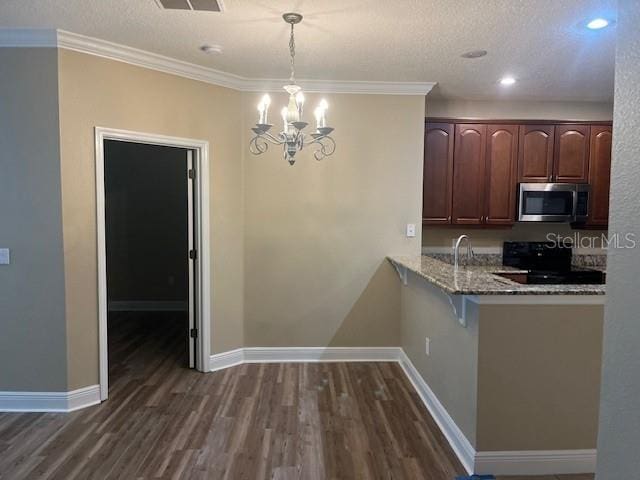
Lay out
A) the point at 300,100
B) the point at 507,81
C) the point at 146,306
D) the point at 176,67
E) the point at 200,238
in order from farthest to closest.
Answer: the point at 146,306
the point at 507,81
the point at 200,238
the point at 176,67
the point at 300,100

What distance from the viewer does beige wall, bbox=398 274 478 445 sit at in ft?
8.03

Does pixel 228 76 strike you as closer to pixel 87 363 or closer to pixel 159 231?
pixel 87 363

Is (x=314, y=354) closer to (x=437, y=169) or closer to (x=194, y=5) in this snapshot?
(x=437, y=169)

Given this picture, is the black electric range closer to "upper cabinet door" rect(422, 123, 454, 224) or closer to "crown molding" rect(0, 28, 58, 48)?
"upper cabinet door" rect(422, 123, 454, 224)

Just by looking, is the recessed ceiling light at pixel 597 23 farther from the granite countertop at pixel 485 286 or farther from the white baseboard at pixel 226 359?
the white baseboard at pixel 226 359

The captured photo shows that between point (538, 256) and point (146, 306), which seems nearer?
point (538, 256)

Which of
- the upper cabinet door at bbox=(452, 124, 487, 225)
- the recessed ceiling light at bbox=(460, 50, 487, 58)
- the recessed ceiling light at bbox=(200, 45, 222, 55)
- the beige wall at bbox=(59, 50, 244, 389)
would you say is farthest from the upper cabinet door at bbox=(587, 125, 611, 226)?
the recessed ceiling light at bbox=(200, 45, 222, 55)

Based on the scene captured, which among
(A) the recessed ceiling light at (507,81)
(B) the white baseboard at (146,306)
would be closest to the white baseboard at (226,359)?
(B) the white baseboard at (146,306)

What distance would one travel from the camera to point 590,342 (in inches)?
93.6

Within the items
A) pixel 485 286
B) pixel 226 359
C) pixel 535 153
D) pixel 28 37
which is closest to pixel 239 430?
pixel 226 359

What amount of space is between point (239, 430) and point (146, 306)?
12.6 ft

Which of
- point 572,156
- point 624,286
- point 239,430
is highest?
point 572,156

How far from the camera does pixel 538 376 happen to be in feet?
7.85

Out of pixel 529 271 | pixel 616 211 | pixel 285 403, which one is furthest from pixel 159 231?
pixel 616 211
